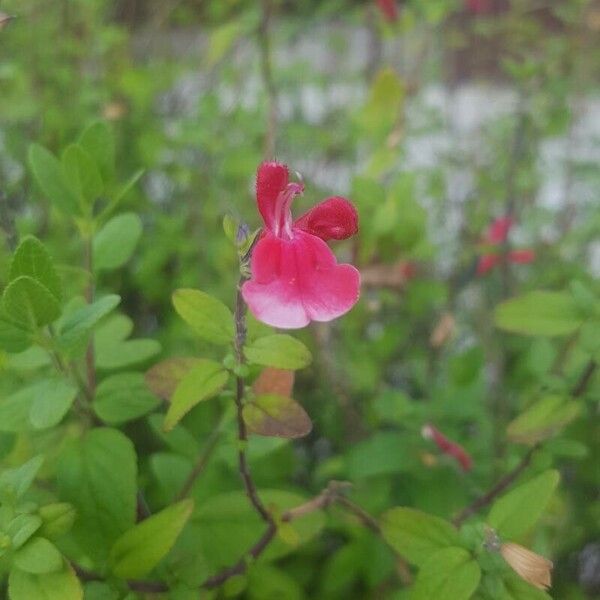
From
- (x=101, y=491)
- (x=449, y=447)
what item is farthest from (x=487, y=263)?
(x=101, y=491)

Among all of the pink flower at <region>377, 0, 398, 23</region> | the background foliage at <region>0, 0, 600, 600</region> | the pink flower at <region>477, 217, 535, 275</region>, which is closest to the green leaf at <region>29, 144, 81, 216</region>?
the background foliage at <region>0, 0, 600, 600</region>

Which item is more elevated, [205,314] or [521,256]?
[205,314]

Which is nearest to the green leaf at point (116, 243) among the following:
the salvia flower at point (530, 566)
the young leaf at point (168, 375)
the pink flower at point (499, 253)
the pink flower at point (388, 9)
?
the young leaf at point (168, 375)

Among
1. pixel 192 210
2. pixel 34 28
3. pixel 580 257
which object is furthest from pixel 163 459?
pixel 34 28

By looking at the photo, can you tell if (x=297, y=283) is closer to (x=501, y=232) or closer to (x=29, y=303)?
(x=29, y=303)

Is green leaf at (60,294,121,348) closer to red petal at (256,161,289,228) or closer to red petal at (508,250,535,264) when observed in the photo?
red petal at (256,161,289,228)
